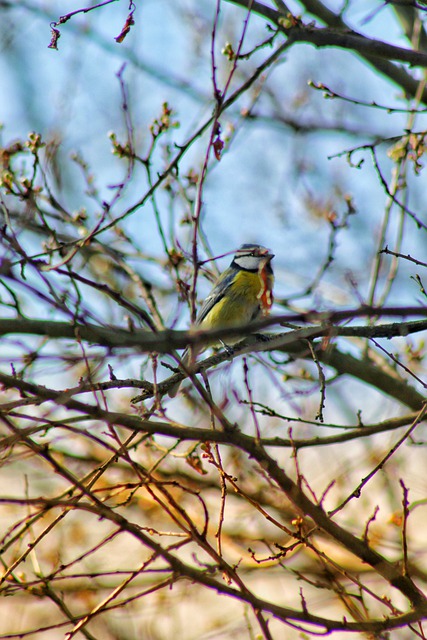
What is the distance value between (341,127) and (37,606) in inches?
214

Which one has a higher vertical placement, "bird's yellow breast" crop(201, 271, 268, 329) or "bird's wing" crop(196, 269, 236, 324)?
"bird's wing" crop(196, 269, 236, 324)

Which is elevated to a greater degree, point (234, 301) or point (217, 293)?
point (217, 293)

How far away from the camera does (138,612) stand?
5598 millimetres

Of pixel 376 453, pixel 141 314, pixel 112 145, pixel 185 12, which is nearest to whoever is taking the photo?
pixel 141 314

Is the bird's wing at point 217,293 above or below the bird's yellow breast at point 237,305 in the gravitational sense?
above

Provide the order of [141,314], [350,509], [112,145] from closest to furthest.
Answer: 1. [141,314]
2. [112,145]
3. [350,509]

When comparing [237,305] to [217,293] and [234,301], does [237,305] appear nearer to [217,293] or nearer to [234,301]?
[234,301]

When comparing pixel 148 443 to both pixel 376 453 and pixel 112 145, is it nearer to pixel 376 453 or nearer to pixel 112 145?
pixel 112 145

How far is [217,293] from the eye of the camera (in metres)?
5.21

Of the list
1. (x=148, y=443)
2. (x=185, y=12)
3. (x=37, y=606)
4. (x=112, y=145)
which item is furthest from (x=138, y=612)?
(x=185, y=12)

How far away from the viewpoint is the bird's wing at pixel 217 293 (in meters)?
5.20

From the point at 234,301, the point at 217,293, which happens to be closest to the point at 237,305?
the point at 234,301

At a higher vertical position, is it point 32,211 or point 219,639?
point 32,211

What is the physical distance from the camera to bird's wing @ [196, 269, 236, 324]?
520cm
